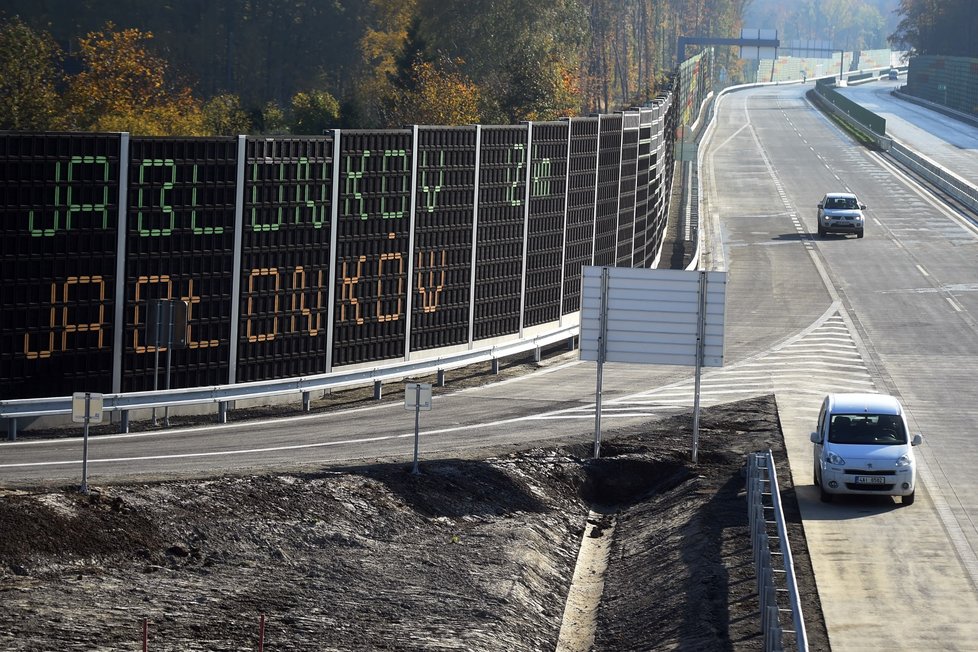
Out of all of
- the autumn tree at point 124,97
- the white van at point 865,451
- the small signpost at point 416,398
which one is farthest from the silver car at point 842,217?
the small signpost at point 416,398

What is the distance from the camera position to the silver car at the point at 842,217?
225 feet

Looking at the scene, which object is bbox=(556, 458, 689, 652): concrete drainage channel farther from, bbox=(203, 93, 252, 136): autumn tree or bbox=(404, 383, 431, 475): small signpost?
bbox=(203, 93, 252, 136): autumn tree

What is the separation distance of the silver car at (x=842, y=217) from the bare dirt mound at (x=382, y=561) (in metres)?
42.5

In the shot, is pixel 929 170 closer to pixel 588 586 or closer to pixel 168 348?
pixel 168 348

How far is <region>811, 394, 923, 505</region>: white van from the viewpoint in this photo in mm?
25172

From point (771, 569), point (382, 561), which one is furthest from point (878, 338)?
point (771, 569)

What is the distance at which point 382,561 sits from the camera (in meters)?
21.5

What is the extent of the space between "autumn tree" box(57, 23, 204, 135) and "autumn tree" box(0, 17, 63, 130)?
1.62m

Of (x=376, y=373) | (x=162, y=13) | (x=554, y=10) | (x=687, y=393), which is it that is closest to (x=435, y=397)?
(x=376, y=373)

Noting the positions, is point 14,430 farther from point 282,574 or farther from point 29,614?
point 29,614

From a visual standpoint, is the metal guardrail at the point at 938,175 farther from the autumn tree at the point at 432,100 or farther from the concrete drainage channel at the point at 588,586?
the concrete drainage channel at the point at 588,586

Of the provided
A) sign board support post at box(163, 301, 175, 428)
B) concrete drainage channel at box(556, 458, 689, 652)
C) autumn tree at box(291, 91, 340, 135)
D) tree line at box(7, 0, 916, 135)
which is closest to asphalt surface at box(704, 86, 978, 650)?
concrete drainage channel at box(556, 458, 689, 652)

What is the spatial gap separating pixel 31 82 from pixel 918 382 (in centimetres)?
5691

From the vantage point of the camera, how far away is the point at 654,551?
24031mm
